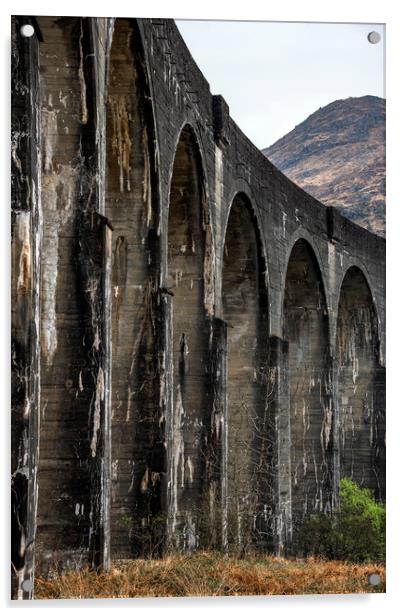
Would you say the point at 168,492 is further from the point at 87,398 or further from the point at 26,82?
the point at 26,82

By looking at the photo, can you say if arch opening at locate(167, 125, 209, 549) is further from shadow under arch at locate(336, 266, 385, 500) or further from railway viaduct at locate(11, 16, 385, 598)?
shadow under arch at locate(336, 266, 385, 500)

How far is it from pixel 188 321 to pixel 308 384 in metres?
7.84

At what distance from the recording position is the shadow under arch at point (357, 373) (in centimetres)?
2247

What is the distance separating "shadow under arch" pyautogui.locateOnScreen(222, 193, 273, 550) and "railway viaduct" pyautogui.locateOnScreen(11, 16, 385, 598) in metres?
0.04

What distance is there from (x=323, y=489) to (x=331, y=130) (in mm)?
10134

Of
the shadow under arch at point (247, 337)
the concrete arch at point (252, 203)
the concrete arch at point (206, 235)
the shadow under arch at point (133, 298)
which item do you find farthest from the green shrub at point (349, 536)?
the concrete arch at point (252, 203)

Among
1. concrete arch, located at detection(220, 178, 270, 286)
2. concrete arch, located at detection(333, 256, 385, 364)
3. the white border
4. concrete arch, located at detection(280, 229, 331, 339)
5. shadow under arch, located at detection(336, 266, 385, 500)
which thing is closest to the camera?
the white border

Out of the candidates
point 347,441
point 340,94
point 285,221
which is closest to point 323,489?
point 347,441

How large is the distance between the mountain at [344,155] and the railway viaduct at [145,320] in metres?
0.89

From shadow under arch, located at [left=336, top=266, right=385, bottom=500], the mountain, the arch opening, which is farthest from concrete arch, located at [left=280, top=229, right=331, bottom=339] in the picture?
the arch opening

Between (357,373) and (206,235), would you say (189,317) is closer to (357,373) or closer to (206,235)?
(206,235)

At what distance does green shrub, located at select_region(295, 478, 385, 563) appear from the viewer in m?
11.0
